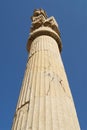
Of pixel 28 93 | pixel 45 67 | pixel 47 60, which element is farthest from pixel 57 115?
pixel 47 60

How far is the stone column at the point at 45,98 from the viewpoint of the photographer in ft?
20.8

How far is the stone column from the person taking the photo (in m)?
6.35

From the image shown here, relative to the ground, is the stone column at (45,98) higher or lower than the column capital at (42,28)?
lower

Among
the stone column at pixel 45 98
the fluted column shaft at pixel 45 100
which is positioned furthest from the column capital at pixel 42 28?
the fluted column shaft at pixel 45 100

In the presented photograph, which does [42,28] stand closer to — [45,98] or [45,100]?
[45,98]

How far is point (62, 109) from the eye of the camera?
274 inches

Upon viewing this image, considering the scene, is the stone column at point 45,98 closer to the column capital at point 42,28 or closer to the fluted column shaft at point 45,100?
the fluted column shaft at point 45,100

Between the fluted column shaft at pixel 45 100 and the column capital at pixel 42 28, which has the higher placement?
the column capital at pixel 42 28

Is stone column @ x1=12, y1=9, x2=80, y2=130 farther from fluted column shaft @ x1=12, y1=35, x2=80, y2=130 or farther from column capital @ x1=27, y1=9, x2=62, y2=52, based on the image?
column capital @ x1=27, y1=9, x2=62, y2=52

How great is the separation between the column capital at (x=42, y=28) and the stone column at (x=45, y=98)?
1.87 m

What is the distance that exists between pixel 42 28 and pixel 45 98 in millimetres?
6686

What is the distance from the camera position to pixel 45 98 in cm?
721

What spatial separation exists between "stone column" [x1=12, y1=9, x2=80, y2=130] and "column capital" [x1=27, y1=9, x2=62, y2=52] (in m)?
1.87

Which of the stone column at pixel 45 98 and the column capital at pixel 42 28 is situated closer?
the stone column at pixel 45 98
